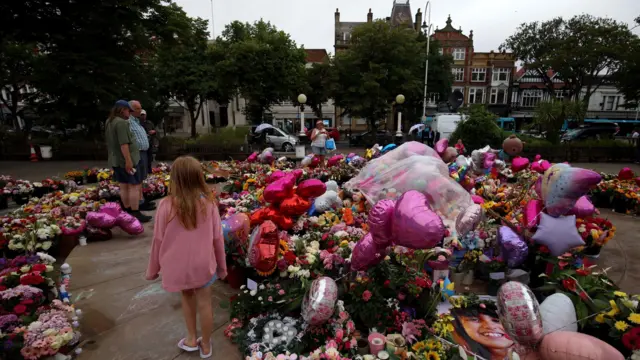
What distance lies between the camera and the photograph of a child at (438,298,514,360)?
2.58 metres

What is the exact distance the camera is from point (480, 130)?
10.5 m

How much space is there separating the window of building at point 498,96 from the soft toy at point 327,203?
4094cm

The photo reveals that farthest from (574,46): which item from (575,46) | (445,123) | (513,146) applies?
(513,146)

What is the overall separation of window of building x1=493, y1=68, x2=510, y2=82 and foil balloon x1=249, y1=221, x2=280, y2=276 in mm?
42742

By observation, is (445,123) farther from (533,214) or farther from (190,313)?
(190,313)

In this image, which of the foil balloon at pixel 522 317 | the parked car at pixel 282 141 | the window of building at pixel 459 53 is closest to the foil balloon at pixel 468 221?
the foil balloon at pixel 522 317

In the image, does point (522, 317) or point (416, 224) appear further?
point (416, 224)

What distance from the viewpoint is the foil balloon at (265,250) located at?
2.87 meters

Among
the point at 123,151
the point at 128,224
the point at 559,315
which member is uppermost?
the point at 123,151

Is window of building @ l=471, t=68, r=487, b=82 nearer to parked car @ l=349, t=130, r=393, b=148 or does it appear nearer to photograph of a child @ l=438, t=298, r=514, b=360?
parked car @ l=349, t=130, r=393, b=148

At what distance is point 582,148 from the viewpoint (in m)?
14.1

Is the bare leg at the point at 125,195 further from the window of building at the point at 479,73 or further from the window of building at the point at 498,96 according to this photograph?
the window of building at the point at 498,96

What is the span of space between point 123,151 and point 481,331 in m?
4.79

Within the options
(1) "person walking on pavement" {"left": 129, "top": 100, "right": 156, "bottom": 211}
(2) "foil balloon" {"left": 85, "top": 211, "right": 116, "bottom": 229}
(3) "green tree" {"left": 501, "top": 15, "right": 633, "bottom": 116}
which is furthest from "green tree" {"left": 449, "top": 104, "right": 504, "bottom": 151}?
(3) "green tree" {"left": 501, "top": 15, "right": 633, "bottom": 116}
